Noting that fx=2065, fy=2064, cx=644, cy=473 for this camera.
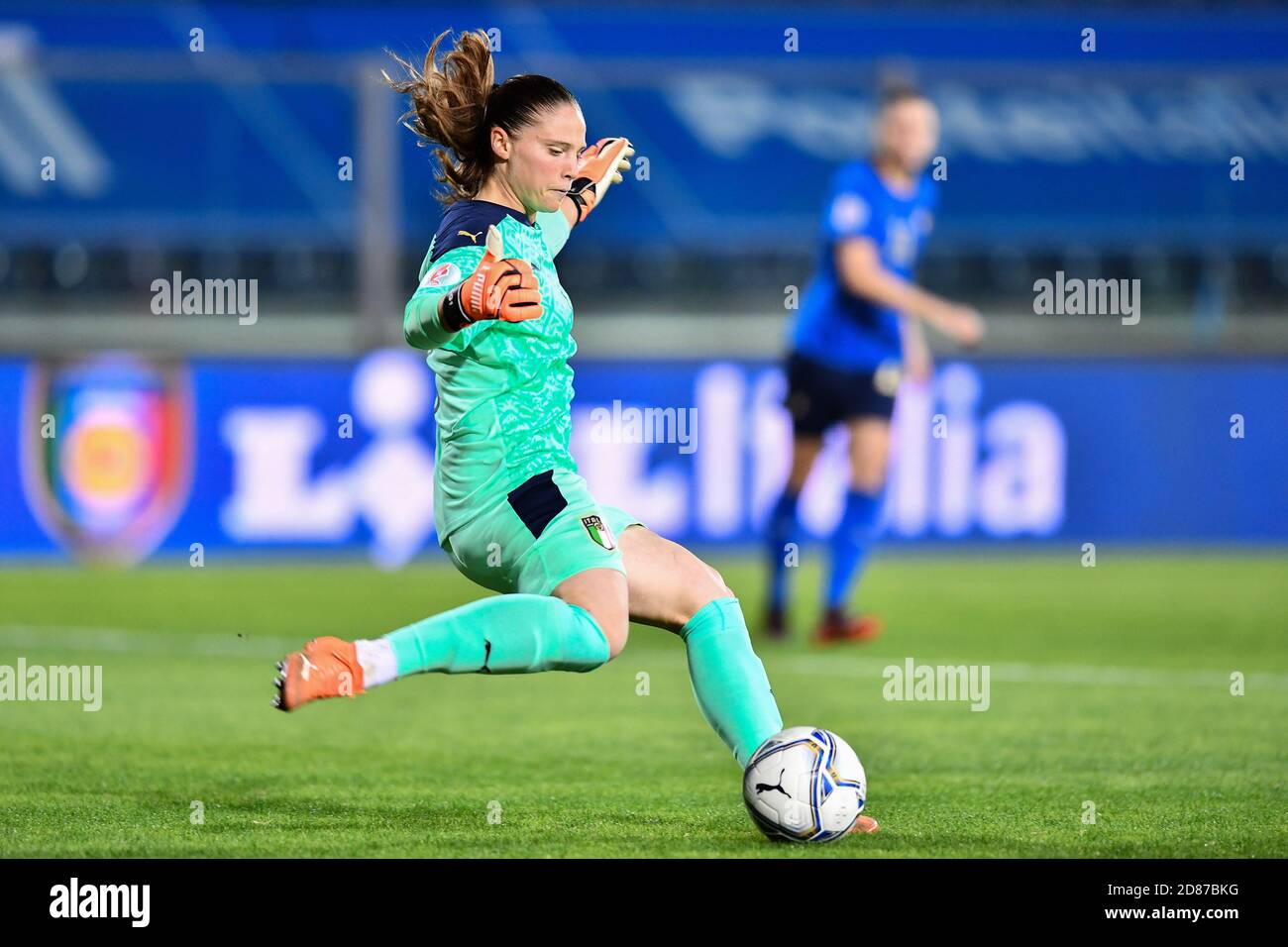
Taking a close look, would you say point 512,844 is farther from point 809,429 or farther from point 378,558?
point 378,558

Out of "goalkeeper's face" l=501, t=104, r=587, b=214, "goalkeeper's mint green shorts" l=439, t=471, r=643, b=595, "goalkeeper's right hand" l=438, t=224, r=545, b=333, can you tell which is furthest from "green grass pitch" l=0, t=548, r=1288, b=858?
"goalkeeper's face" l=501, t=104, r=587, b=214

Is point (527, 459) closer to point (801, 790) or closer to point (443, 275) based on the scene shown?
point (443, 275)

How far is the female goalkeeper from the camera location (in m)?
4.41

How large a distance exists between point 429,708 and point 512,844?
2941mm

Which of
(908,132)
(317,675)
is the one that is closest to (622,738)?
(317,675)

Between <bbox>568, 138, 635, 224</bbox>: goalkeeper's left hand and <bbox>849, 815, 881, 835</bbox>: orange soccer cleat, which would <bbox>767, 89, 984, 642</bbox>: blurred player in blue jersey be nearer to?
<bbox>568, 138, 635, 224</bbox>: goalkeeper's left hand

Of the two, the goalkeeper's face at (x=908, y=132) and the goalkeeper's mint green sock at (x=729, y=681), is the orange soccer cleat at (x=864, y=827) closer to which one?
the goalkeeper's mint green sock at (x=729, y=681)

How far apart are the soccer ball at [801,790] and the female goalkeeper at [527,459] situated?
0.35ft

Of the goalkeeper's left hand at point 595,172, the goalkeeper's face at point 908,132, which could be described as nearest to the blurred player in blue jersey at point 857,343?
the goalkeeper's face at point 908,132

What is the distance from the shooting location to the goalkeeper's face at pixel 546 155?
464 cm

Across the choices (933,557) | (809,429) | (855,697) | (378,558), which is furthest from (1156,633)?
(378,558)

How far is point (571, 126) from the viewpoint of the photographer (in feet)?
15.3
